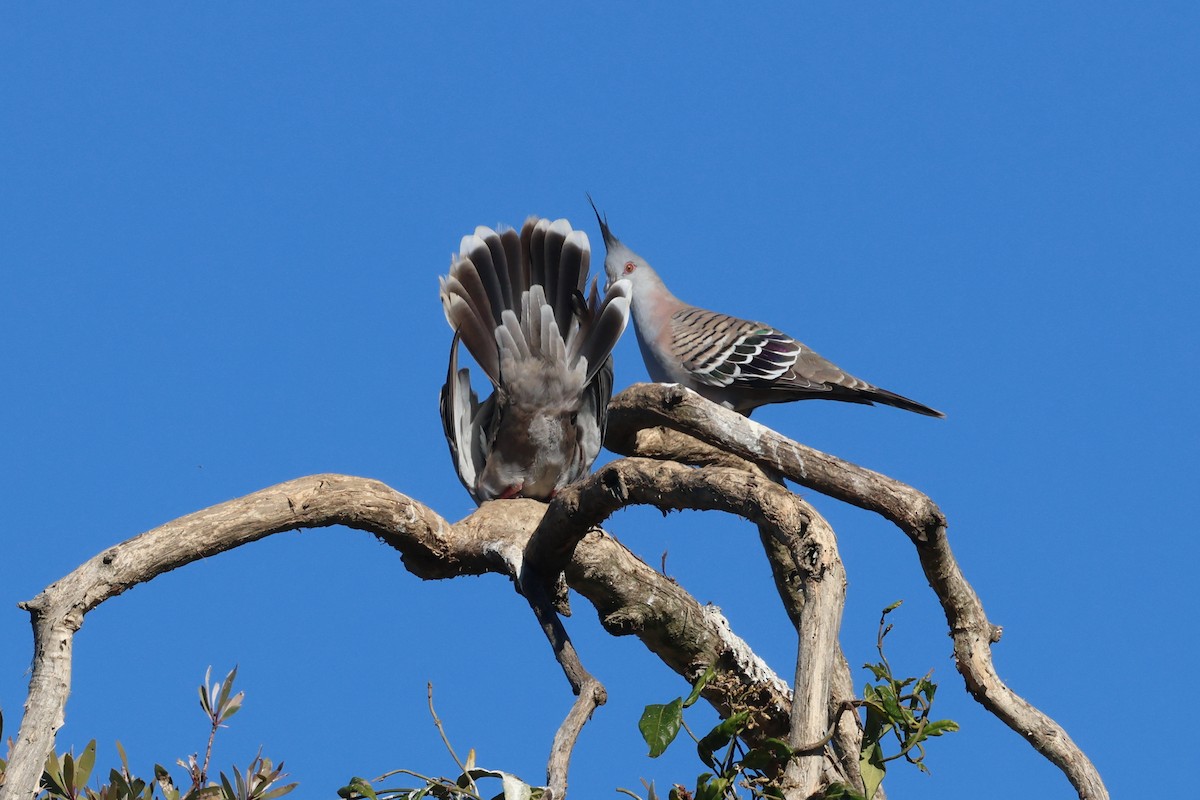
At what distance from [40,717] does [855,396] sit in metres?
3.67

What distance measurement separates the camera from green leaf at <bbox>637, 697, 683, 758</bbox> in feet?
8.55

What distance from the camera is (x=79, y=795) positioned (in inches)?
115

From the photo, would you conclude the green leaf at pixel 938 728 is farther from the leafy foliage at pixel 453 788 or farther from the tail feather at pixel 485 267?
the tail feather at pixel 485 267

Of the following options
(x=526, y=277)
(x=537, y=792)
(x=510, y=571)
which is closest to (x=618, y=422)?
(x=526, y=277)

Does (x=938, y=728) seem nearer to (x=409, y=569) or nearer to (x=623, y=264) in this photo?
(x=409, y=569)

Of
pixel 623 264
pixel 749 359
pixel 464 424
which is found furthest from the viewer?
pixel 623 264

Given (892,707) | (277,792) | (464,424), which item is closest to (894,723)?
(892,707)

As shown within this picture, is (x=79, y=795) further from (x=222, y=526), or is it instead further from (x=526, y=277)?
(x=526, y=277)

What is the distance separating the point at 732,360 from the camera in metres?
5.84

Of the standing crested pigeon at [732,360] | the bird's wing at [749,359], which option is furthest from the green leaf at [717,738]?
the bird's wing at [749,359]

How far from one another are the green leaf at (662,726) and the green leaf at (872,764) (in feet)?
1.47

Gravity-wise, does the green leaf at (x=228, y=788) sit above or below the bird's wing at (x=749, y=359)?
below

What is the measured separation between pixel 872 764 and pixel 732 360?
3.26 meters

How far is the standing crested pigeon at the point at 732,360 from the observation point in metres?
5.54
